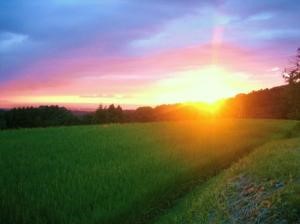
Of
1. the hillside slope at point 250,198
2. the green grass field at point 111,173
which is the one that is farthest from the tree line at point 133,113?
the hillside slope at point 250,198

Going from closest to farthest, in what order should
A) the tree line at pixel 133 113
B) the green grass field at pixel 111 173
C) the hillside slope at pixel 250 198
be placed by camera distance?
the hillside slope at pixel 250 198 → the green grass field at pixel 111 173 → the tree line at pixel 133 113

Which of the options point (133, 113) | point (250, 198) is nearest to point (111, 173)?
point (250, 198)

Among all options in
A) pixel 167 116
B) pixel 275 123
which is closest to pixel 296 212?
pixel 275 123

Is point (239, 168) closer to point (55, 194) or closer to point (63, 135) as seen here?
point (55, 194)

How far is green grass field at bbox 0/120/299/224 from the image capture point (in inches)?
562

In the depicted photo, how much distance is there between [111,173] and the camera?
722 inches

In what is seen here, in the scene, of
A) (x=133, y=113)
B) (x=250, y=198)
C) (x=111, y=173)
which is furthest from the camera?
(x=133, y=113)

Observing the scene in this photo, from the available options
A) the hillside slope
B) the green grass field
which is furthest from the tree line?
the hillside slope

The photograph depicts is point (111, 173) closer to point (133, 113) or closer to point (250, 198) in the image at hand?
point (250, 198)

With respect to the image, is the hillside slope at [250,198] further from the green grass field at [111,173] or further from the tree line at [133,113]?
the tree line at [133,113]

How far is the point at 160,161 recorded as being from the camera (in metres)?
21.1

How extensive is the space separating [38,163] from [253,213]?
12.4 m

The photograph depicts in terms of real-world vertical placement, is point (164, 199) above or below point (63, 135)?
below

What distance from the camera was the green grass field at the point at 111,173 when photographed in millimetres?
14281
